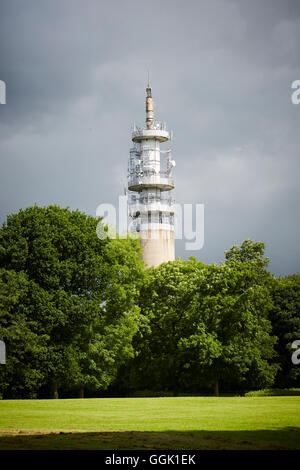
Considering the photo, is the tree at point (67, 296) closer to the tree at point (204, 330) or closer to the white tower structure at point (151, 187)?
the tree at point (204, 330)

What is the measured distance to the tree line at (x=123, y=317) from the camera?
48656 mm

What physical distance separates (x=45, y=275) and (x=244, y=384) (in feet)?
74.1

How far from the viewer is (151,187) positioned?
9388 centimetres

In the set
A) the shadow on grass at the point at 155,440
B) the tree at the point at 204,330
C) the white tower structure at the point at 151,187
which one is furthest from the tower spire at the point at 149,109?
the shadow on grass at the point at 155,440

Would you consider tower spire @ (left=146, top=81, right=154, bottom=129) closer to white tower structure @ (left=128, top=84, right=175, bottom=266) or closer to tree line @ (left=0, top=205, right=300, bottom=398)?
white tower structure @ (left=128, top=84, right=175, bottom=266)

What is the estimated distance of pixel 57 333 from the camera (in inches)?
2039

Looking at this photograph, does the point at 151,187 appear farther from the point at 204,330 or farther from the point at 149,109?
the point at 204,330

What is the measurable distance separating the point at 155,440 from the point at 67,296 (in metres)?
31.6

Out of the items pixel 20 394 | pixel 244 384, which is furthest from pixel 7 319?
pixel 244 384

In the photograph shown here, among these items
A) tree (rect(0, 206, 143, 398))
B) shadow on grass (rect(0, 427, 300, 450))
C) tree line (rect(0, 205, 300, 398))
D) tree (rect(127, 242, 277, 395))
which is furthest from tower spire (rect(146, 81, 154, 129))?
shadow on grass (rect(0, 427, 300, 450))

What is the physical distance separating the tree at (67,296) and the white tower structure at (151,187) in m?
32.7

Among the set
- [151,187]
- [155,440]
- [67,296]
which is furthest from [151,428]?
[151,187]

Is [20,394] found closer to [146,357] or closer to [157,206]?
[146,357]

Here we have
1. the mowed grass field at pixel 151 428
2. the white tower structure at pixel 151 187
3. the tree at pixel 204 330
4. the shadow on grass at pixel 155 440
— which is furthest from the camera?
the white tower structure at pixel 151 187
